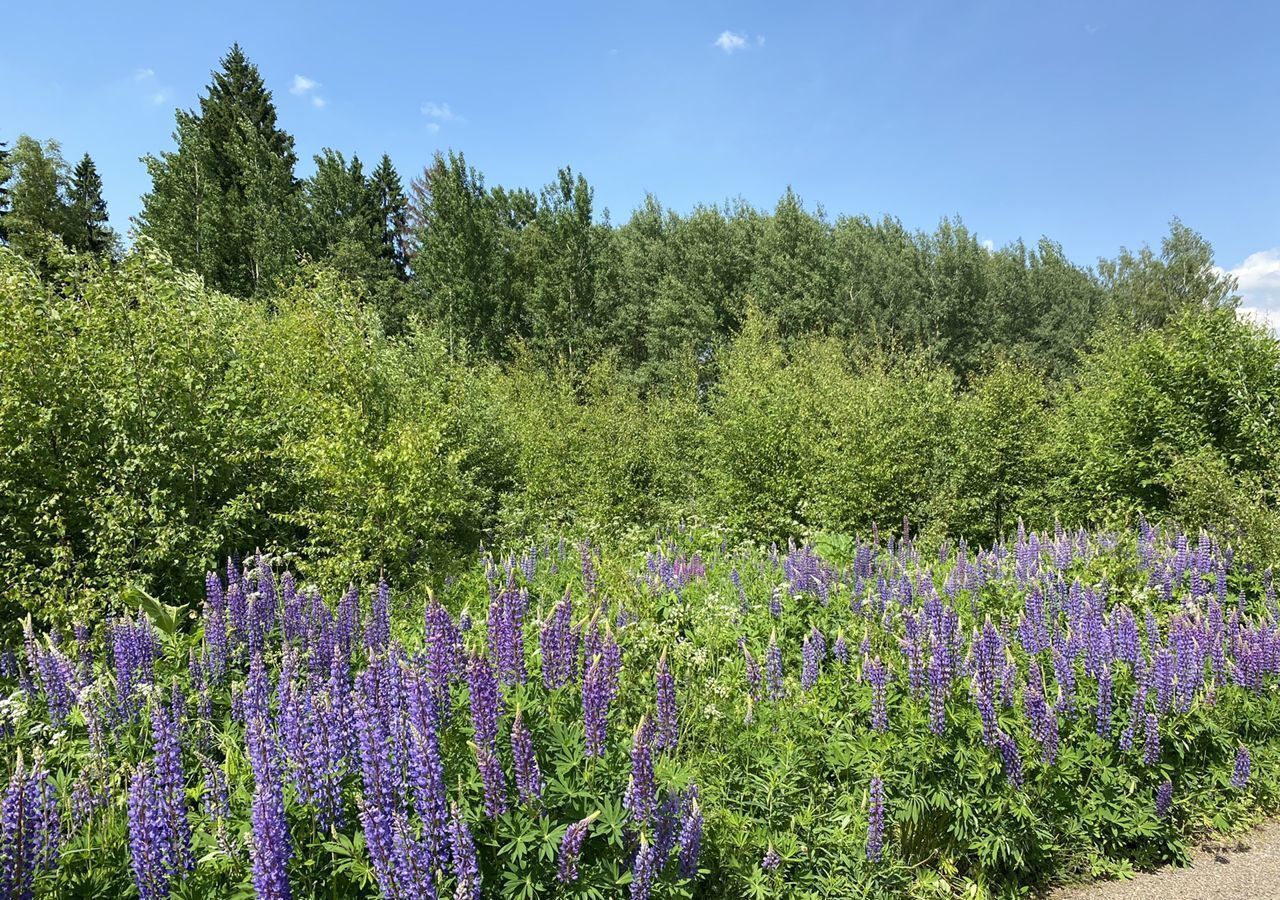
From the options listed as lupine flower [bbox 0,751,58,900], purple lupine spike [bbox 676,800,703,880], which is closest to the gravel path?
purple lupine spike [bbox 676,800,703,880]

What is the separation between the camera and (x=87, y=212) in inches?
1438

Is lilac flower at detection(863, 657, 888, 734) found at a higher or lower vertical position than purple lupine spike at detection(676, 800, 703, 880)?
higher

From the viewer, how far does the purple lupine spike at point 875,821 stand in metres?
3.54

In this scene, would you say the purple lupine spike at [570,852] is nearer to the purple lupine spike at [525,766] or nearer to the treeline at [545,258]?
the purple lupine spike at [525,766]

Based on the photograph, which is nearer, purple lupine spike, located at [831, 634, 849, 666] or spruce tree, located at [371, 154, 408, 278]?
purple lupine spike, located at [831, 634, 849, 666]

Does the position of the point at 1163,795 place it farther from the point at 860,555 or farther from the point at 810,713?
the point at 860,555

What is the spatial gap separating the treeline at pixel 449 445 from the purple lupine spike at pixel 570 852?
7.13m

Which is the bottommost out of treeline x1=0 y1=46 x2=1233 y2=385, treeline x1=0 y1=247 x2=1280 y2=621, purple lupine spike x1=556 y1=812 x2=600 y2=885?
purple lupine spike x1=556 y1=812 x2=600 y2=885

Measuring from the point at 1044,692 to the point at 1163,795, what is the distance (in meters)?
1.10

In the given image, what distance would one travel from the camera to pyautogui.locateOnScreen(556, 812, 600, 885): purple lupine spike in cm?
252

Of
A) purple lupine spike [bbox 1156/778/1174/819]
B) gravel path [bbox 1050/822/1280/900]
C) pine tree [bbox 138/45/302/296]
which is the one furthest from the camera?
pine tree [bbox 138/45/302/296]

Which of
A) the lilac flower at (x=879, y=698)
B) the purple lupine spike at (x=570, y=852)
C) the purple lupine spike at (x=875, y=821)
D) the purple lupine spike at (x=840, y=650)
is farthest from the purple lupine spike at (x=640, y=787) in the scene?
the purple lupine spike at (x=840, y=650)

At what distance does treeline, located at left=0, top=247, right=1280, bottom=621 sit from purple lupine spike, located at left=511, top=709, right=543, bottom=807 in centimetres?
693

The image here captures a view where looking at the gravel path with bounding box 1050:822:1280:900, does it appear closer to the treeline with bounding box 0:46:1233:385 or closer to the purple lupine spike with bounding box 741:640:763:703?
the purple lupine spike with bounding box 741:640:763:703
